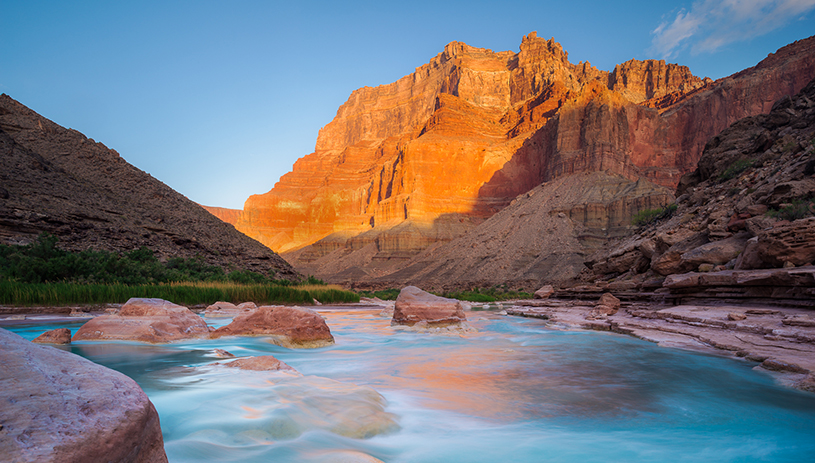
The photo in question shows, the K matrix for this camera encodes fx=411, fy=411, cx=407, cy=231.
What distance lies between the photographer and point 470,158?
286 feet

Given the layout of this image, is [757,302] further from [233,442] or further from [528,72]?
[528,72]

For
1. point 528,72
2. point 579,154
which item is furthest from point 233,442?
point 528,72

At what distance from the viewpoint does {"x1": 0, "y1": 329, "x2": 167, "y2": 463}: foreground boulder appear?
4.85 feet

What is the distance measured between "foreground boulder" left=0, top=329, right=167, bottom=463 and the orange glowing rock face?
234 ft

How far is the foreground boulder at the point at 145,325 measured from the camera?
6855 mm

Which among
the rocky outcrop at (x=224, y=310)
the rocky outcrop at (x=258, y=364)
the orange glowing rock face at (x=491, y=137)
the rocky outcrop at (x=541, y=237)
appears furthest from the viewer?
the orange glowing rock face at (x=491, y=137)

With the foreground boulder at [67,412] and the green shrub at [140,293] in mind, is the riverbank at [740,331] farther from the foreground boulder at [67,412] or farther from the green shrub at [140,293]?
the green shrub at [140,293]

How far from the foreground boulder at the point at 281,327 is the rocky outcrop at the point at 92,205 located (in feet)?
48.0

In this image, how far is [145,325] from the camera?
7.17 metres

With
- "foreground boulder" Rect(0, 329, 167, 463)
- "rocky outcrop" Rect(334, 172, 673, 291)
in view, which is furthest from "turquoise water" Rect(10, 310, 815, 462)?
"rocky outcrop" Rect(334, 172, 673, 291)

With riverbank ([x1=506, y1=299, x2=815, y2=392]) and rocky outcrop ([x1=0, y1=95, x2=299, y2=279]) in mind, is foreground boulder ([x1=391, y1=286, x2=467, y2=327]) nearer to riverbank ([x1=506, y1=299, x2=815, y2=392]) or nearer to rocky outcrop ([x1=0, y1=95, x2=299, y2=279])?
riverbank ([x1=506, y1=299, x2=815, y2=392])

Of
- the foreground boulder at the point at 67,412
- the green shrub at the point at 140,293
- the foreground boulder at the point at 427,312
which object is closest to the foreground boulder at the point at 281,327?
the foreground boulder at the point at 427,312

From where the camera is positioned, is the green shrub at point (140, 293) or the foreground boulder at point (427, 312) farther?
the foreground boulder at point (427, 312)

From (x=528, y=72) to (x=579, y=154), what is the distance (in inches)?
2071
